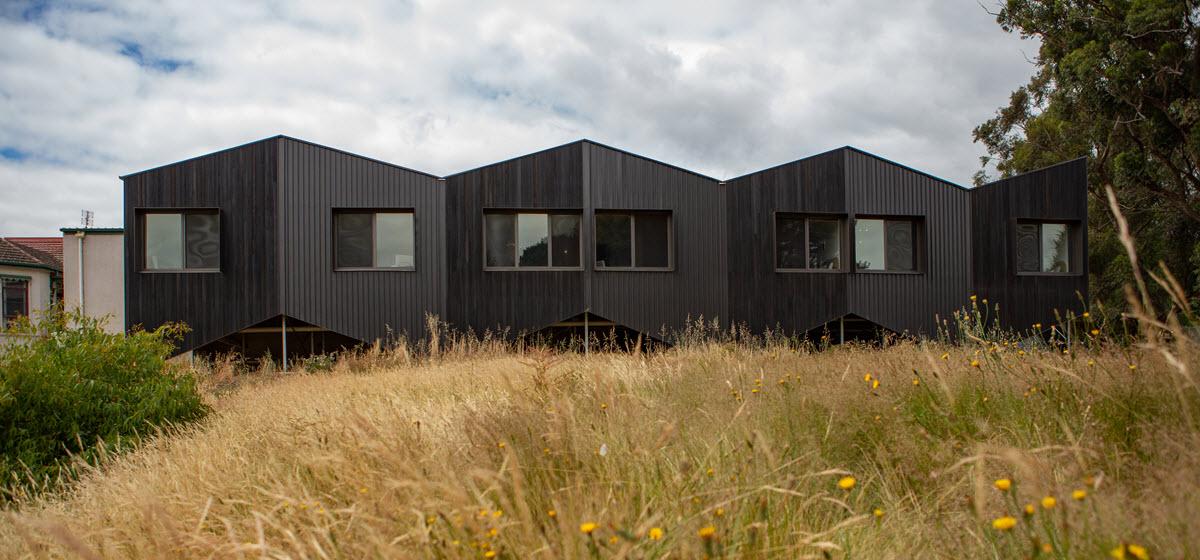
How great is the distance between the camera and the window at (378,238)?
1531cm

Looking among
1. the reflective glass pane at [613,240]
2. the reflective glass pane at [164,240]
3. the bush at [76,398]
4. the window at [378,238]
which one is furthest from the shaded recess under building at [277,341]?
the bush at [76,398]

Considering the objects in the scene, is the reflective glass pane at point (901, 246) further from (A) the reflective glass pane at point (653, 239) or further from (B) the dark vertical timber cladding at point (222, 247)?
(B) the dark vertical timber cladding at point (222, 247)

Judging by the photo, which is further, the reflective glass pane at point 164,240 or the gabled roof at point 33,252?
the gabled roof at point 33,252

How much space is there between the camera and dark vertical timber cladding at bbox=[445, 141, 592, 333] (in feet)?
49.5

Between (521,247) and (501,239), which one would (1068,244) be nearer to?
(521,247)

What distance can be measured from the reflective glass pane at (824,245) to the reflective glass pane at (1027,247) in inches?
186

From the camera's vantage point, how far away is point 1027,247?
696 inches

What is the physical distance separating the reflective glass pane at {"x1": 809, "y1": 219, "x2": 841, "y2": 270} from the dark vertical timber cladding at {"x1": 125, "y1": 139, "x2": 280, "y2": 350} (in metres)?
11.6

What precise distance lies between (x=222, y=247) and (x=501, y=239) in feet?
18.4

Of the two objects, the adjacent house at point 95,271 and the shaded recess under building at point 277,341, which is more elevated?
the adjacent house at point 95,271

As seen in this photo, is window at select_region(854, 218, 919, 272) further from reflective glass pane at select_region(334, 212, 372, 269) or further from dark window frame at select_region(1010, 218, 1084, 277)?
reflective glass pane at select_region(334, 212, 372, 269)

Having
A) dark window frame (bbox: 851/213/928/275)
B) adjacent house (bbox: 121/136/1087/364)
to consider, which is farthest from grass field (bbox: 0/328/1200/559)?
dark window frame (bbox: 851/213/928/275)

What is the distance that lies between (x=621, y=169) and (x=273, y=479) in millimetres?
12303

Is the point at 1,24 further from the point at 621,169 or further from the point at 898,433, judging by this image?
the point at 898,433
